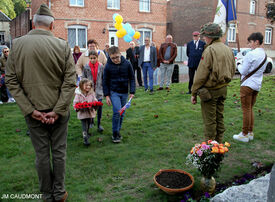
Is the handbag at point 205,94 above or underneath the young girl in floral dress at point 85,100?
above

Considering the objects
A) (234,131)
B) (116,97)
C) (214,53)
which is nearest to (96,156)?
(116,97)

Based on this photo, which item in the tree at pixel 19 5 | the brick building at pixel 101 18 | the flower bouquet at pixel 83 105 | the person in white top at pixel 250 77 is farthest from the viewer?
the tree at pixel 19 5

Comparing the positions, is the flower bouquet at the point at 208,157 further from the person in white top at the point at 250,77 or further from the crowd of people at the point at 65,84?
the person in white top at the point at 250,77

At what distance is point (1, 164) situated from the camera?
4738 millimetres

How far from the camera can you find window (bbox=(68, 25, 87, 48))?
23.2 meters

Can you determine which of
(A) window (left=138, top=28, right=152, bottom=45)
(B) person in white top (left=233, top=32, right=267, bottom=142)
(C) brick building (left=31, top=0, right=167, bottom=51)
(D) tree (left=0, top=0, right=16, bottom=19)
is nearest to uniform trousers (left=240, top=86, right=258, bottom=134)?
(B) person in white top (left=233, top=32, right=267, bottom=142)

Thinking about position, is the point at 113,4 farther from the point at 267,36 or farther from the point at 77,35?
the point at 267,36

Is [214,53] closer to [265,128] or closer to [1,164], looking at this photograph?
[265,128]

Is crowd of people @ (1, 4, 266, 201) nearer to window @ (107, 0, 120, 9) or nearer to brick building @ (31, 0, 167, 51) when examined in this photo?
brick building @ (31, 0, 167, 51)

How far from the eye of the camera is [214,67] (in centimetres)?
417

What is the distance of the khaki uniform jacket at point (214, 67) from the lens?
417 centimetres

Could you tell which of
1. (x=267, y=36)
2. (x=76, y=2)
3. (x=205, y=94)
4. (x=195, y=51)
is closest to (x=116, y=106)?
(x=205, y=94)

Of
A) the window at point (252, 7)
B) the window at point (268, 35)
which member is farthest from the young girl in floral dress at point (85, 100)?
the window at point (268, 35)

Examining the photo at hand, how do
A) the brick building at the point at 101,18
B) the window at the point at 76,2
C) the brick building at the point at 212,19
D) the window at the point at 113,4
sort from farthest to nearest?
the brick building at the point at 212,19 → the window at the point at 113,4 → the window at the point at 76,2 → the brick building at the point at 101,18
